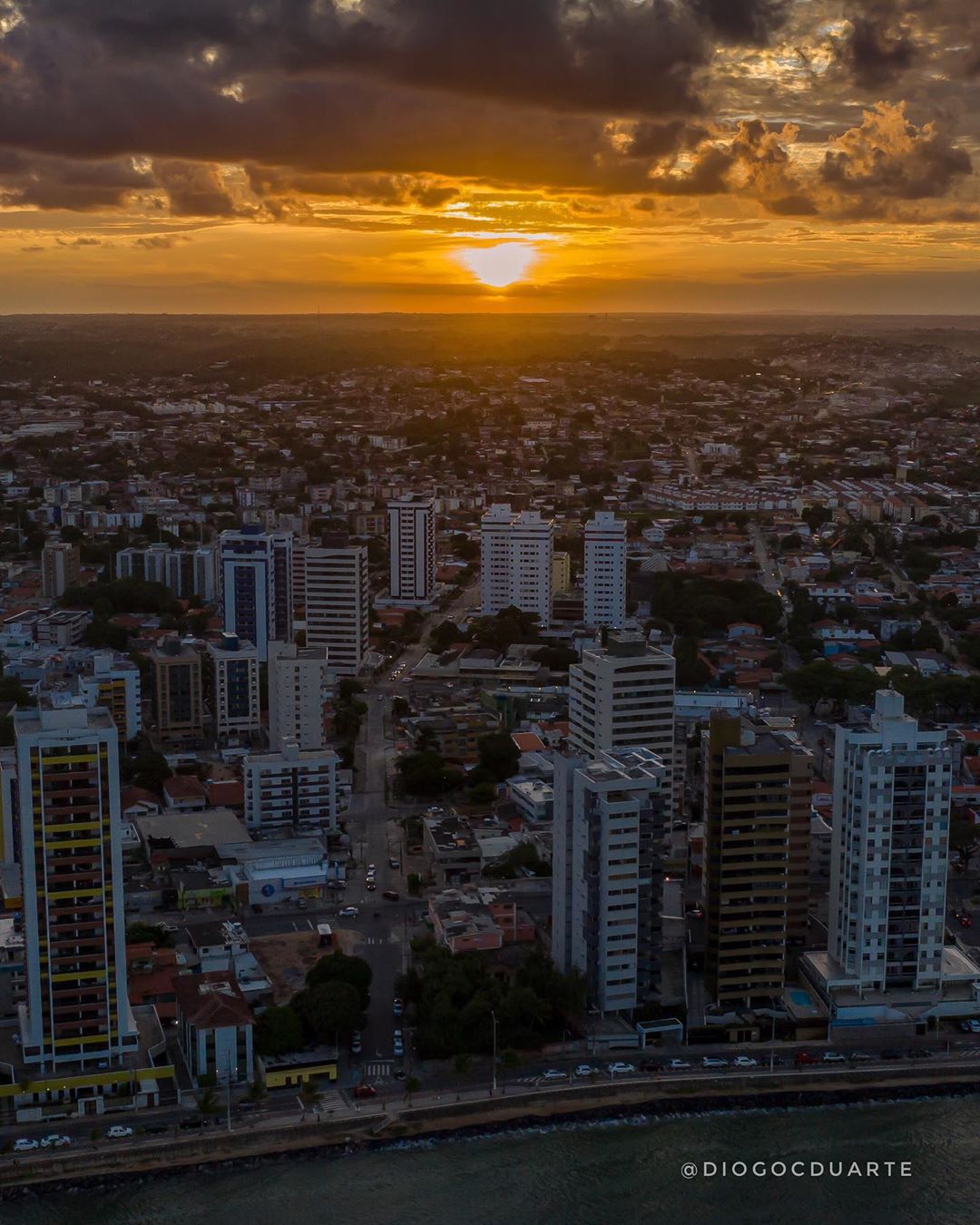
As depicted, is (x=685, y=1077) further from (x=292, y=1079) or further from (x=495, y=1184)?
(x=292, y=1079)

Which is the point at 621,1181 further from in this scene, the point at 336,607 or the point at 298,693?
the point at 336,607

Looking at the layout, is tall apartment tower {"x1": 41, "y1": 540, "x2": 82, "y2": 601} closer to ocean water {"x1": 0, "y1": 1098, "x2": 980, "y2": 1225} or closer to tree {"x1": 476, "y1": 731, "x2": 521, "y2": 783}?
tree {"x1": 476, "y1": 731, "x2": 521, "y2": 783}

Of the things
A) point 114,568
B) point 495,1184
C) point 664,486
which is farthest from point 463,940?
point 664,486

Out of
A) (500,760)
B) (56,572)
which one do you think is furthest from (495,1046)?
(56,572)

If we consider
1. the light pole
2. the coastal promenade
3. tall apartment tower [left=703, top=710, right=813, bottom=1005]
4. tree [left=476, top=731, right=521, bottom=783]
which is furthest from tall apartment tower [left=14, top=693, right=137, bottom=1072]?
tree [left=476, top=731, right=521, bottom=783]

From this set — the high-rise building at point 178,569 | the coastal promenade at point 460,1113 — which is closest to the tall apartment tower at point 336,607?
the high-rise building at point 178,569
